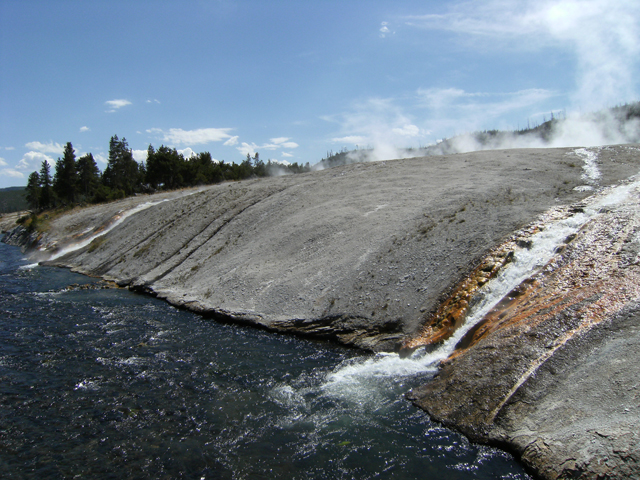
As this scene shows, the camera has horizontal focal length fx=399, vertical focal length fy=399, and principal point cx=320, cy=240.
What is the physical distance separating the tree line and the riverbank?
42.6 m

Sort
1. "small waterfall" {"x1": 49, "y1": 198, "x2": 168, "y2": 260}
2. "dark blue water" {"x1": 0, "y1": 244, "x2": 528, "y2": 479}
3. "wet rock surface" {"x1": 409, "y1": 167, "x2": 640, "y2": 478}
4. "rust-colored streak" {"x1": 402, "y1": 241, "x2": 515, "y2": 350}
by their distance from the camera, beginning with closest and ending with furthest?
"wet rock surface" {"x1": 409, "y1": 167, "x2": 640, "y2": 478} → "dark blue water" {"x1": 0, "y1": 244, "x2": 528, "y2": 479} → "rust-colored streak" {"x1": 402, "y1": 241, "x2": 515, "y2": 350} → "small waterfall" {"x1": 49, "y1": 198, "x2": 168, "y2": 260}

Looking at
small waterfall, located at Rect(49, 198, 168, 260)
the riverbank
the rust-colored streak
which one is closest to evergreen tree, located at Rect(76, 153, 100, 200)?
small waterfall, located at Rect(49, 198, 168, 260)

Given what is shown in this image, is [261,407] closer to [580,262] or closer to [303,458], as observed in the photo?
[303,458]

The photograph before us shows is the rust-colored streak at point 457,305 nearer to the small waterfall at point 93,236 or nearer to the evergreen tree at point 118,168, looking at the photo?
the small waterfall at point 93,236

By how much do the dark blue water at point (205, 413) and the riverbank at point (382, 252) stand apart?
117cm

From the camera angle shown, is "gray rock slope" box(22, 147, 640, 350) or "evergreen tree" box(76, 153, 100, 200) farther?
"evergreen tree" box(76, 153, 100, 200)

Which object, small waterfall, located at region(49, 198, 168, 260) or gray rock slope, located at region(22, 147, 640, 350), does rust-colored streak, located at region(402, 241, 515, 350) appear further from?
small waterfall, located at region(49, 198, 168, 260)

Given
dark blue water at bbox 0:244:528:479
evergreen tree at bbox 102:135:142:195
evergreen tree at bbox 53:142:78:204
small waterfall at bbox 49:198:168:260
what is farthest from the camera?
evergreen tree at bbox 102:135:142:195

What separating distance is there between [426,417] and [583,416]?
3285 mm

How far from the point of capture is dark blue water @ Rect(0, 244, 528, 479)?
7.98 m

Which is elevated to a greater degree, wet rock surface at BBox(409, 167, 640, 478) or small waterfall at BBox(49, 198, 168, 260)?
small waterfall at BBox(49, 198, 168, 260)

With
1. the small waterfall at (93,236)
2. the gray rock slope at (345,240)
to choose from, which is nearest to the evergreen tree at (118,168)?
the small waterfall at (93,236)

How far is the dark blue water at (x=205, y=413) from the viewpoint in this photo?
7977 millimetres

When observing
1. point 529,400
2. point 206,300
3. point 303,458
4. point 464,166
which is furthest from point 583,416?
point 464,166
